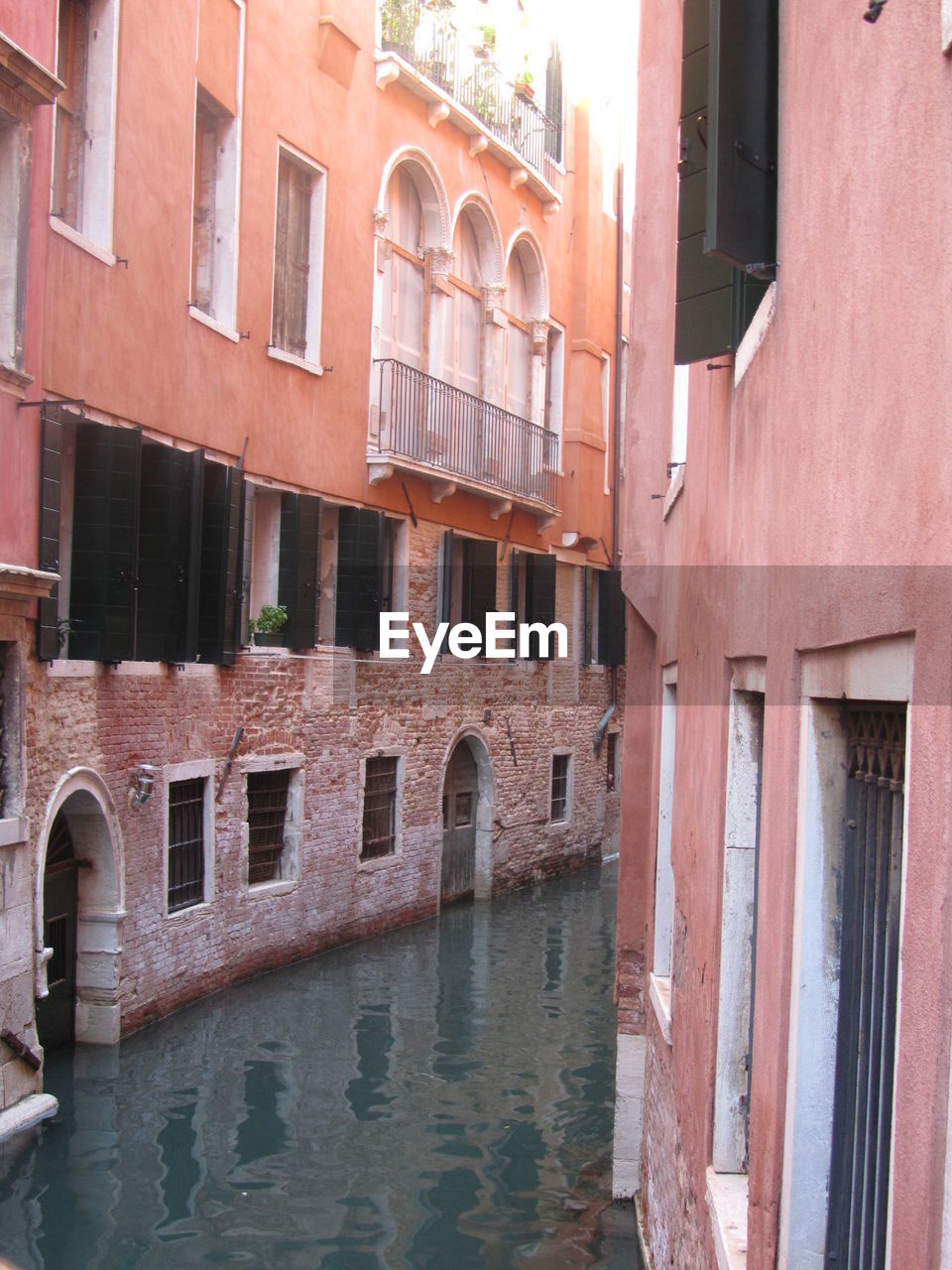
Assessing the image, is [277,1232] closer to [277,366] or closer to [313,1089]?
[313,1089]

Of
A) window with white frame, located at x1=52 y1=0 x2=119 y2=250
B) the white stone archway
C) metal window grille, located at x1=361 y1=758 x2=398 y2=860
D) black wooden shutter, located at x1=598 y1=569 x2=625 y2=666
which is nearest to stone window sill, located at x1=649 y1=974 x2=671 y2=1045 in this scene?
the white stone archway

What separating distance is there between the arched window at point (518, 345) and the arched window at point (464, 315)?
0.89m

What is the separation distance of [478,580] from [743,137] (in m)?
14.4

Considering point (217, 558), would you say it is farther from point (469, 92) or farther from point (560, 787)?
point (560, 787)

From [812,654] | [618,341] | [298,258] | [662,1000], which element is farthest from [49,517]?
[618,341]

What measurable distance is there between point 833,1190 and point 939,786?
143 centimetres

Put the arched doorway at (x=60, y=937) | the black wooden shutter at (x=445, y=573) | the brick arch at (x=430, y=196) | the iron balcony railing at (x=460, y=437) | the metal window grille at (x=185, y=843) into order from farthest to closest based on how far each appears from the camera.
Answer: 1. the black wooden shutter at (x=445, y=573)
2. the brick arch at (x=430, y=196)
3. the iron balcony railing at (x=460, y=437)
4. the metal window grille at (x=185, y=843)
5. the arched doorway at (x=60, y=937)

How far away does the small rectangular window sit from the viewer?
Result: 21766 millimetres

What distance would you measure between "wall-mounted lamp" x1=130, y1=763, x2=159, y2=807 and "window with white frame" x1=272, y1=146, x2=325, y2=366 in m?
4.49

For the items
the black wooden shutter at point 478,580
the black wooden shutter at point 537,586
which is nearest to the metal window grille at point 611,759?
the black wooden shutter at point 537,586

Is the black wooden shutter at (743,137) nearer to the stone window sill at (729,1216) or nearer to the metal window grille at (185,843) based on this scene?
the stone window sill at (729,1216)

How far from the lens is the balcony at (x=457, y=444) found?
1591 centimetres

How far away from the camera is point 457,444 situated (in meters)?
17.7

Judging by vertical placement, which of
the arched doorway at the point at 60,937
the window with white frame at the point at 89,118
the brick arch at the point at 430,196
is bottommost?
the arched doorway at the point at 60,937
